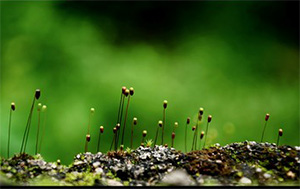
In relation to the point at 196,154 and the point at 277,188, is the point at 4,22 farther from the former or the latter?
the point at 277,188

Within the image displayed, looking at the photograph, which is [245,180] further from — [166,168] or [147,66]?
[147,66]

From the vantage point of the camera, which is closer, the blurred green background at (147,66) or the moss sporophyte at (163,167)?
the moss sporophyte at (163,167)

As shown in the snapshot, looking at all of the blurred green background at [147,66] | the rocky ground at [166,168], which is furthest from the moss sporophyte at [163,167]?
the blurred green background at [147,66]

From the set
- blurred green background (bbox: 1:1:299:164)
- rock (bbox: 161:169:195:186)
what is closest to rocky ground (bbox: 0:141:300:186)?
rock (bbox: 161:169:195:186)

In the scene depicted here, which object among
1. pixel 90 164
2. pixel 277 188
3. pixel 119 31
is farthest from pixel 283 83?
pixel 90 164

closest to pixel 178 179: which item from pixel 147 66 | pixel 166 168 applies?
pixel 166 168

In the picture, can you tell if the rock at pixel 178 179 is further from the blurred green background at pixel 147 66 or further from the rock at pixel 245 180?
the blurred green background at pixel 147 66

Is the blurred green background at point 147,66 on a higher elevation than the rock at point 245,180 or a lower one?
higher
